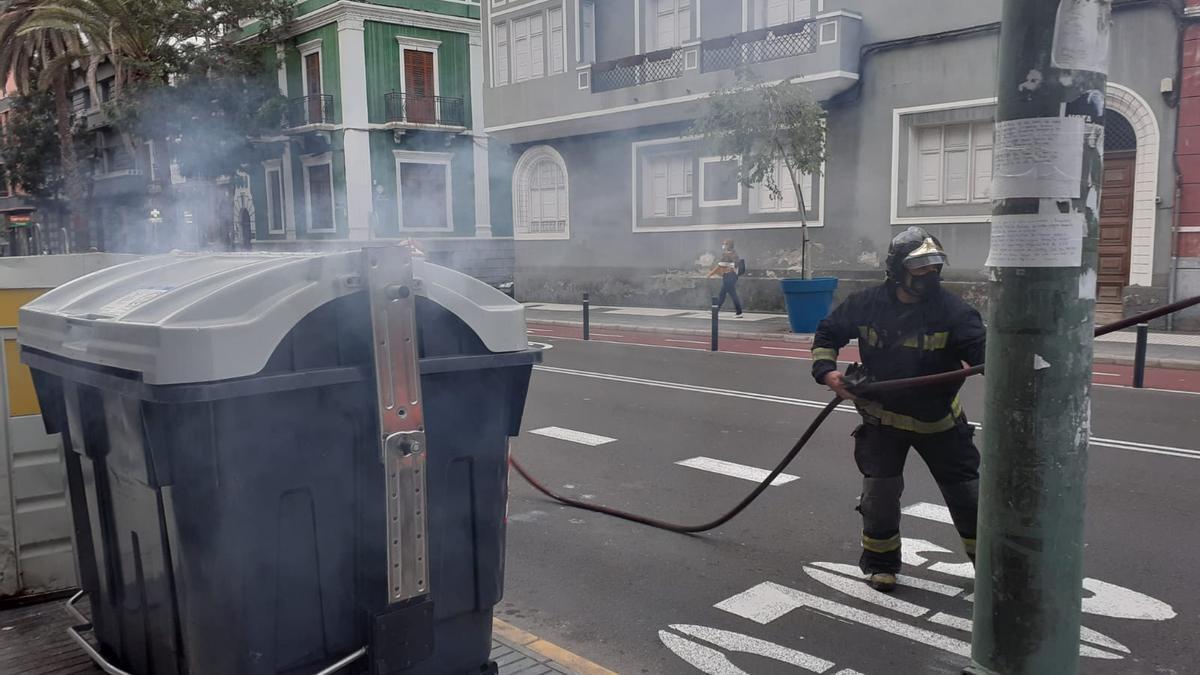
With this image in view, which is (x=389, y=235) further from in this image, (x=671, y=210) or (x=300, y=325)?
(x=300, y=325)

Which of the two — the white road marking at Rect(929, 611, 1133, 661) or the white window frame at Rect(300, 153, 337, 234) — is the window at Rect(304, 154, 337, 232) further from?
the white road marking at Rect(929, 611, 1133, 661)

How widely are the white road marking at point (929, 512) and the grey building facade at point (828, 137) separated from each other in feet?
22.7

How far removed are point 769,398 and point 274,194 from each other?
20.0m

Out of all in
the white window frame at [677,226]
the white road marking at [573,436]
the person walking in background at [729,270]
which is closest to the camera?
the white road marking at [573,436]

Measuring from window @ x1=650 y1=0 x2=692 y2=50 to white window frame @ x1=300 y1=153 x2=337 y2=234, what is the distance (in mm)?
6672

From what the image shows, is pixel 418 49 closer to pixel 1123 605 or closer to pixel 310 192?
pixel 310 192

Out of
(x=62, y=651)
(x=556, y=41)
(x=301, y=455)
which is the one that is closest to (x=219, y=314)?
(x=301, y=455)

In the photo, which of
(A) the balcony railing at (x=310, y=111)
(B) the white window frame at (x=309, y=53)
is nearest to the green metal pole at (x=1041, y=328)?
(B) the white window frame at (x=309, y=53)

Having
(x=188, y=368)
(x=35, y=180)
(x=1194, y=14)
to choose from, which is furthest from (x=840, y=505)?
(x=35, y=180)

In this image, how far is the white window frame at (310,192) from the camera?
17438 mm

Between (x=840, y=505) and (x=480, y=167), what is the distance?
19750 mm

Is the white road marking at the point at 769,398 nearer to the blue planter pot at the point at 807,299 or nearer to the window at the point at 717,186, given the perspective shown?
the blue planter pot at the point at 807,299

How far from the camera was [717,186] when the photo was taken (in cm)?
1725

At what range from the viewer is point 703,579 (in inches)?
167
